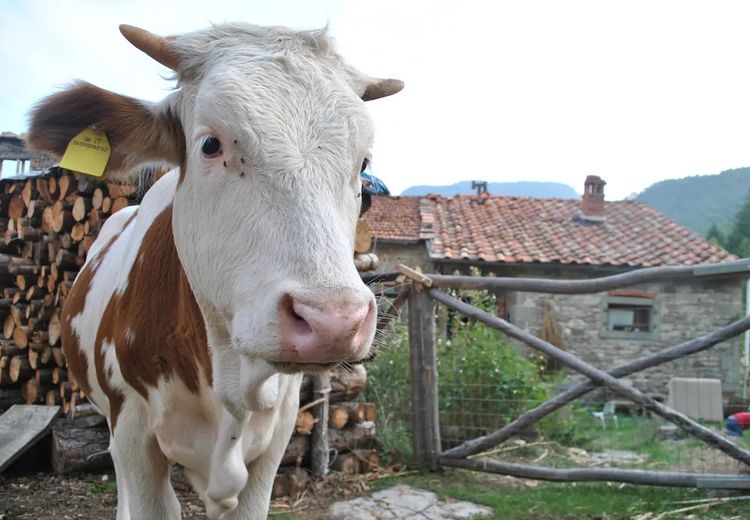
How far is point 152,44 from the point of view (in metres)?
1.90

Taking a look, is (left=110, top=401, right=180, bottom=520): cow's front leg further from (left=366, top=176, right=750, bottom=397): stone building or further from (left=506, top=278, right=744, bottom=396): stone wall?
(left=506, top=278, right=744, bottom=396): stone wall

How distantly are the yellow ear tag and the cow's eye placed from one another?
25.7 inches

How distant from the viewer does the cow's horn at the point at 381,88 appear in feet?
7.27

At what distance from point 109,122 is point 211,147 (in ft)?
2.05

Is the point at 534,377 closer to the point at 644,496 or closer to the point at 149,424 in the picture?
the point at 644,496

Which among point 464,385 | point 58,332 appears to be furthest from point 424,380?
point 58,332

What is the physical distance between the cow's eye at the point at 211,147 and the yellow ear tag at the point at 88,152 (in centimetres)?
65

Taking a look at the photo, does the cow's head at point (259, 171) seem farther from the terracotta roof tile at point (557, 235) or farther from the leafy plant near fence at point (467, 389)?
the terracotta roof tile at point (557, 235)

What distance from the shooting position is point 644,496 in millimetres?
4473

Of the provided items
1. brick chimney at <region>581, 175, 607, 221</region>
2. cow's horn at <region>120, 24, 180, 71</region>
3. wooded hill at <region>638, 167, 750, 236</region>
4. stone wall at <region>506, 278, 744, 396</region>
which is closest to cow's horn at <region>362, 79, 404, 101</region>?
cow's horn at <region>120, 24, 180, 71</region>

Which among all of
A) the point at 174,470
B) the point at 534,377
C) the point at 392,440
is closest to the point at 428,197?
the point at 534,377

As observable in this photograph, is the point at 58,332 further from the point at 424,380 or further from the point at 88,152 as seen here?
the point at 88,152

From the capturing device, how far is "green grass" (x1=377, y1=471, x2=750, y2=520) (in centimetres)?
414

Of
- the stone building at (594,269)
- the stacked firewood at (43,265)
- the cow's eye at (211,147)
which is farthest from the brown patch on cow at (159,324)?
the stone building at (594,269)
